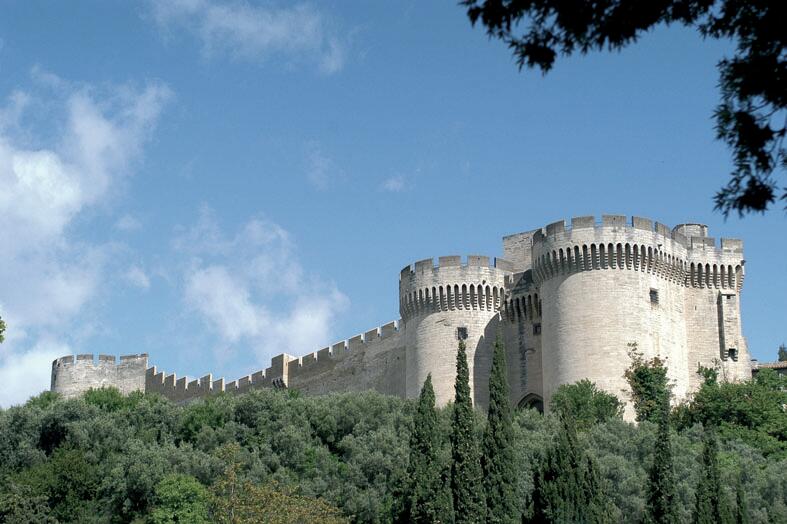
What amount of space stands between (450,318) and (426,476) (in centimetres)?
1311

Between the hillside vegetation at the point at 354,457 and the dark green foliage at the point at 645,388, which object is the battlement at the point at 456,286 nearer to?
the hillside vegetation at the point at 354,457

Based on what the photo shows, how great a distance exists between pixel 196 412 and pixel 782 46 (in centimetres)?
3439

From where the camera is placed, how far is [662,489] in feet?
95.6

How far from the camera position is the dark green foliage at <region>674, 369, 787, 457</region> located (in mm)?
38344

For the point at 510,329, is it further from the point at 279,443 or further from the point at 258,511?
the point at 258,511

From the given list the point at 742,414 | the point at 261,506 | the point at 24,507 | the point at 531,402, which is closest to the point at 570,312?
the point at 531,402

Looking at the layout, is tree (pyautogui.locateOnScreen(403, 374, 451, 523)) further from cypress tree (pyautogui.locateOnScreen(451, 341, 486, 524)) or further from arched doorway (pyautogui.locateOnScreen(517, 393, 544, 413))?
arched doorway (pyautogui.locateOnScreen(517, 393, 544, 413))

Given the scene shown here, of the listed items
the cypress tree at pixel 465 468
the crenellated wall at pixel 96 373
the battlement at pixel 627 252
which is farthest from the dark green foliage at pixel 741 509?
the crenellated wall at pixel 96 373

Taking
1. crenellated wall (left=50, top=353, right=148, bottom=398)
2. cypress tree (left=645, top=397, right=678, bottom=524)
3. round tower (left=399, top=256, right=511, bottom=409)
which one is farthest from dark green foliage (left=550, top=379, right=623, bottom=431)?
crenellated wall (left=50, top=353, right=148, bottom=398)

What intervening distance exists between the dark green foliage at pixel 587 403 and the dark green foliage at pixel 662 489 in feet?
24.4

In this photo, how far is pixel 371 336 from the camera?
157 ft

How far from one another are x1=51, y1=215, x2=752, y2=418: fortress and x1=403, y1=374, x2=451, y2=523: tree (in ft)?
28.0

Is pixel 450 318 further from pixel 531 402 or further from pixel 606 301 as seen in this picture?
pixel 606 301

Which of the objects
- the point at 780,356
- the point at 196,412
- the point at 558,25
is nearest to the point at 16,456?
the point at 196,412
